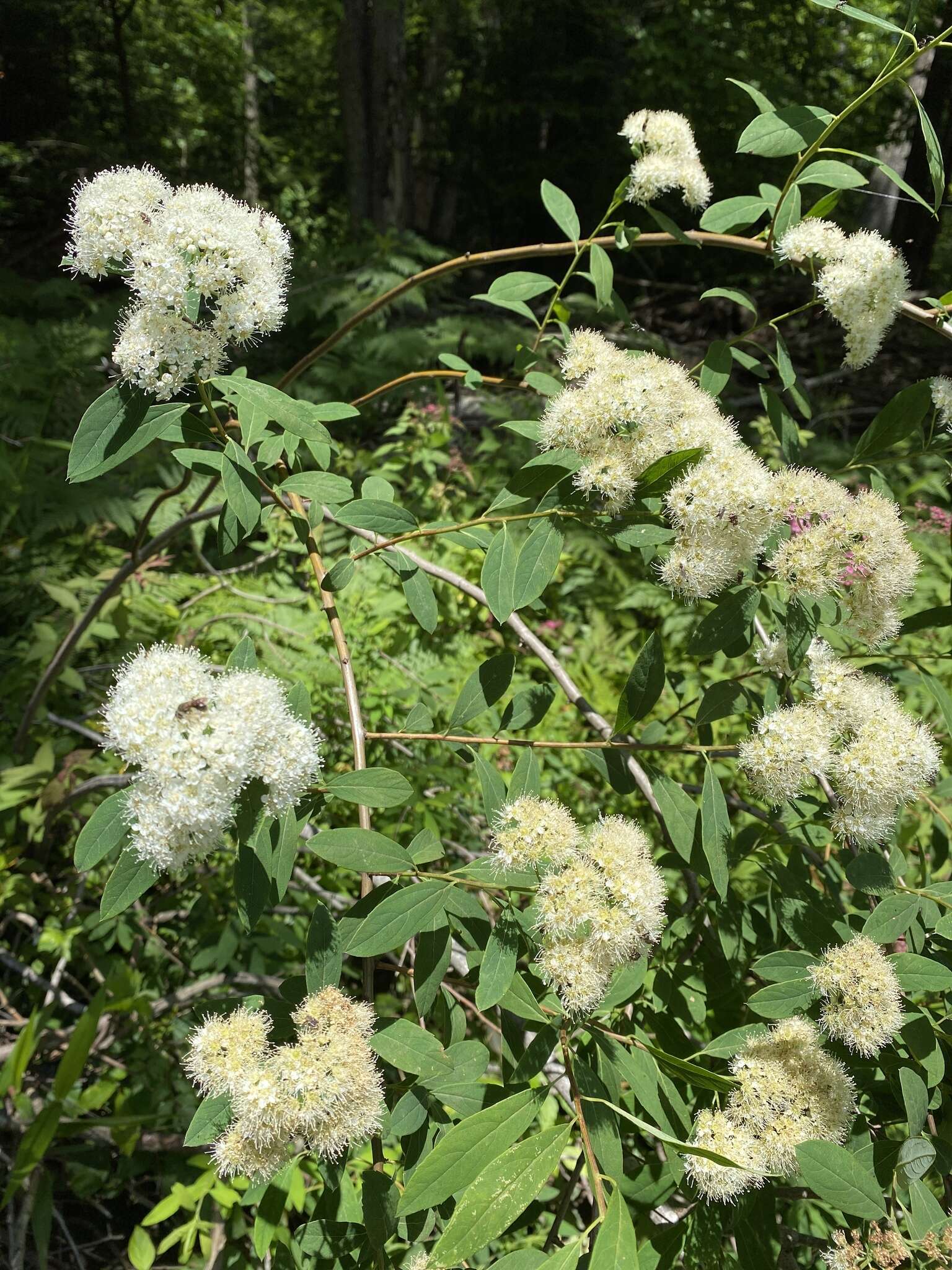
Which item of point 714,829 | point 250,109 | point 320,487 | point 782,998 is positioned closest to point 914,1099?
point 782,998

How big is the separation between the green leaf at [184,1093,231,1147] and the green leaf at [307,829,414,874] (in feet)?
0.91

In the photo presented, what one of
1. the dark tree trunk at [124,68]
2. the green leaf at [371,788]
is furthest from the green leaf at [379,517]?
the dark tree trunk at [124,68]

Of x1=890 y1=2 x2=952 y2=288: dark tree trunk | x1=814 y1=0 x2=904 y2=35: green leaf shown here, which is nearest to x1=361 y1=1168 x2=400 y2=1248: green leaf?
x1=814 y1=0 x2=904 y2=35: green leaf

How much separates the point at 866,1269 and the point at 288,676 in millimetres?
1662

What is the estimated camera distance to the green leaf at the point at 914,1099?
3.03 ft

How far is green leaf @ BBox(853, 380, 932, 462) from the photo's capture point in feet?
3.81

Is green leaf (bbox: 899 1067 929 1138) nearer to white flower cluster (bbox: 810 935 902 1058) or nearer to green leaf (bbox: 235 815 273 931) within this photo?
white flower cluster (bbox: 810 935 902 1058)

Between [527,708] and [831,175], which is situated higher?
[831,175]

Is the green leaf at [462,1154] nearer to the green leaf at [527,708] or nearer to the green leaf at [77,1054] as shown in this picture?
the green leaf at [527,708]

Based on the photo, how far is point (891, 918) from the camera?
100cm

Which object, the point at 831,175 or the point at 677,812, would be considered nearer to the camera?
the point at 677,812

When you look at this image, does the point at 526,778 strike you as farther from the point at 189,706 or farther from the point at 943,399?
the point at 943,399

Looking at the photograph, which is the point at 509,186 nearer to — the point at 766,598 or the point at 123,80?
the point at 123,80

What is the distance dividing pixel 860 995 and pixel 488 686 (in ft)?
1.90
